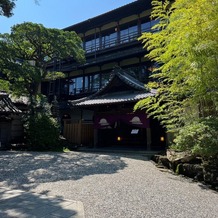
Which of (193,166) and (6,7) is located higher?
(6,7)

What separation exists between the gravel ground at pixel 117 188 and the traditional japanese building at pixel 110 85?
567cm

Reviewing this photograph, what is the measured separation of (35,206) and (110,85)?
1181cm

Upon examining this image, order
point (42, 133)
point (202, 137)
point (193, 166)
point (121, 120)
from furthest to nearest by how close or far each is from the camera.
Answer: point (42, 133) → point (121, 120) → point (193, 166) → point (202, 137)

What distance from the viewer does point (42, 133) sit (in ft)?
46.7

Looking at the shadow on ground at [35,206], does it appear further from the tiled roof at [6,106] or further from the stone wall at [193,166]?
the tiled roof at [6,106]

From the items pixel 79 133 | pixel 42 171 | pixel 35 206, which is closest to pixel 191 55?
pixel 35 206

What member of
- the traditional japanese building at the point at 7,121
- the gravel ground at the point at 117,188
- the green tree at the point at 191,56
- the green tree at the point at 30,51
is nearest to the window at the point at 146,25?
the green tree at the point at 30,51

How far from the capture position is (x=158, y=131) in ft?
51.2

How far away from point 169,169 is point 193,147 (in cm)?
229

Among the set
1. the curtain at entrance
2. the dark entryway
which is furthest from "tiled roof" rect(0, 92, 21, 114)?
the dark entryway

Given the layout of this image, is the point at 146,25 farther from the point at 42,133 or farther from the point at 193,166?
the point at 193,166

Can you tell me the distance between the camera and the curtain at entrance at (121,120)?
516 inches

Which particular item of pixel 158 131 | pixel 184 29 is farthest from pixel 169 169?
pixel 158 131

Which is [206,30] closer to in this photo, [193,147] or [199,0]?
[199,0]
